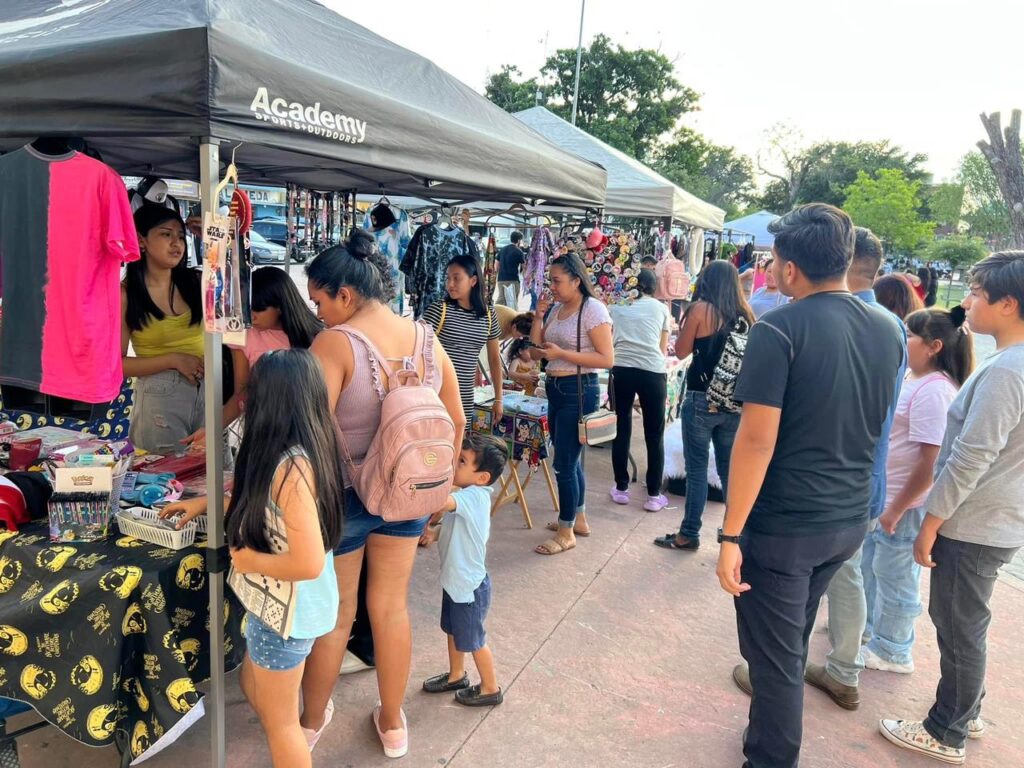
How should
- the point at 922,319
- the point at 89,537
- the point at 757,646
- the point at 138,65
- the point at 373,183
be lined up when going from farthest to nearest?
1. the point at 373,183
2. the point at 922,319
3. the point at 757,646
4. the point at 89,537
5. the point at 138,65

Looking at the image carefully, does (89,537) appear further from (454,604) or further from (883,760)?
(883,760)

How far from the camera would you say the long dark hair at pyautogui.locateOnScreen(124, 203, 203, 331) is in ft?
8.71

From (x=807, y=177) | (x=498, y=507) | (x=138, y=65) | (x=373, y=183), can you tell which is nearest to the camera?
(x=138, y=65)

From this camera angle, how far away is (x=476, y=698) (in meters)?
2.67

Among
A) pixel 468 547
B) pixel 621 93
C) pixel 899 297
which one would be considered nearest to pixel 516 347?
pixel 899 297

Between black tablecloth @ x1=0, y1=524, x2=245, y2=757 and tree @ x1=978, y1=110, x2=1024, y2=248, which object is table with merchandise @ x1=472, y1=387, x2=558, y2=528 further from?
tree @ x1=978, y1=110, x2=1024, y2=248

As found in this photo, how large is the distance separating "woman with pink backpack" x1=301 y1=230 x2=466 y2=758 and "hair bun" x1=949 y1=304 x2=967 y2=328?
205 cm

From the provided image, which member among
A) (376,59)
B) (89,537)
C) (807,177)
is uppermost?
(807,177)

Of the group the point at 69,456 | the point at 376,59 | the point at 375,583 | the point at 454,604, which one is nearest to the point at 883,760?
the point at 454,604

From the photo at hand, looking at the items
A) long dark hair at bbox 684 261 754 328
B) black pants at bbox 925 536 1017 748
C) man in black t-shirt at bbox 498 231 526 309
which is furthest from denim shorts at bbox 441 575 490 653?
man in black t-shirt at bbox 498 231 526 309

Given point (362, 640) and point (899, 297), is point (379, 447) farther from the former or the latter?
point (899, 297)

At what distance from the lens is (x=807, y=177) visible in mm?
48594

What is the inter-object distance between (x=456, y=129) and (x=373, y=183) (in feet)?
5.93

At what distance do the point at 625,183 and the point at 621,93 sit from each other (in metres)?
22.8
